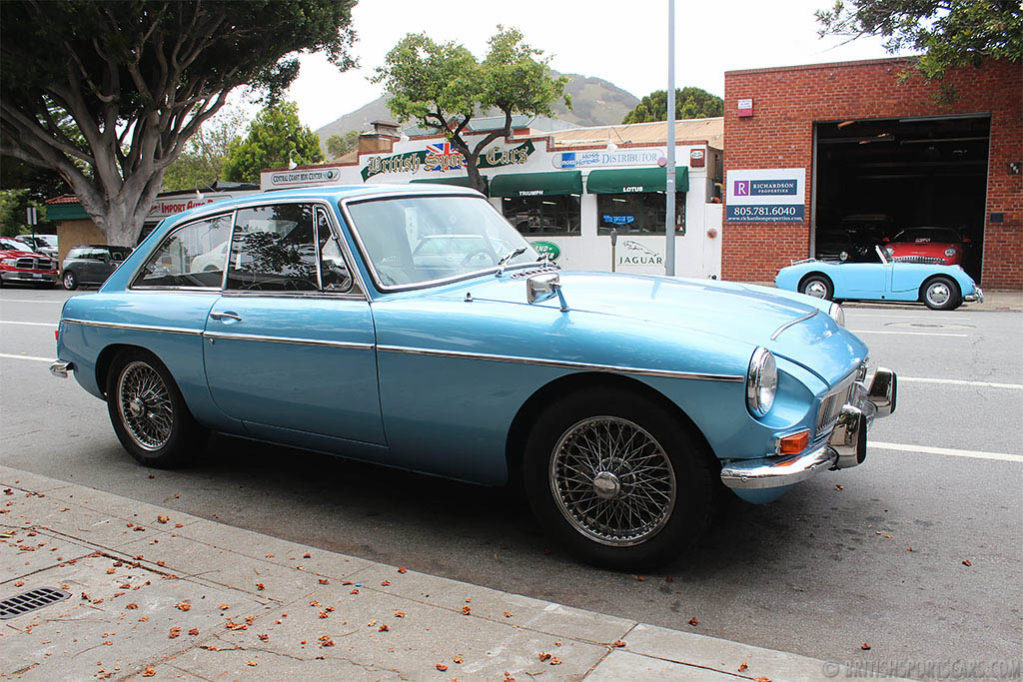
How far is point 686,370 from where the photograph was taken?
333 cm

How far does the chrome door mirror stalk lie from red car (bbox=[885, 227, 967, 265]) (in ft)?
54.7

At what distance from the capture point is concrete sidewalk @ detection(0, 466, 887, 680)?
2744 mm

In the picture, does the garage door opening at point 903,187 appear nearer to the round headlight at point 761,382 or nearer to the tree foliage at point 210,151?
the round headlight at point 761,382

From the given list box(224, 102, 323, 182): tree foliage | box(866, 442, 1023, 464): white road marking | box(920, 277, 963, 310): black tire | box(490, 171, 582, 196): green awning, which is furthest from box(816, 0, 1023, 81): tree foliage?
box(224, 102, 323, 182): tree foliage

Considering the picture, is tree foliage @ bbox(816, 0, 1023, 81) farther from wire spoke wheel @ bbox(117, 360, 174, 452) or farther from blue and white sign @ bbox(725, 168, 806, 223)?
wire spoke wheel @ bbox(117, 360, 174, 452)

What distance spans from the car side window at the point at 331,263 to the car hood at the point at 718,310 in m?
0.66

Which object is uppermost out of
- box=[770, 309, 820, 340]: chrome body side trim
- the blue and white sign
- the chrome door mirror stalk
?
the blue and white sign

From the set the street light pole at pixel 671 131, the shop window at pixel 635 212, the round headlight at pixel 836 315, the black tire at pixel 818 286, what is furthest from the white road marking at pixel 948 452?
the shop window at pixel 635 212

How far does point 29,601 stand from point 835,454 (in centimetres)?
327

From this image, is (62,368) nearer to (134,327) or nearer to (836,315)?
(134,327)

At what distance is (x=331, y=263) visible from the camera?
4.46 metres

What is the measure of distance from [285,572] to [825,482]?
A: 301cm

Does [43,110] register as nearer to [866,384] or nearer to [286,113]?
[866,384]

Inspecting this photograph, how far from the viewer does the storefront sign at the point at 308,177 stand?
33.2 m
